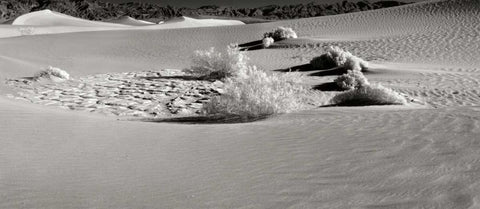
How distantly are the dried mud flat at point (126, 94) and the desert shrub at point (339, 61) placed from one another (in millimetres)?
4845

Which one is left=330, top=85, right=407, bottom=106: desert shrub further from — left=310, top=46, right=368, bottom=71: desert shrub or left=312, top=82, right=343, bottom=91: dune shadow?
left=310, top=46, right=368, bottom=71: desert shrub

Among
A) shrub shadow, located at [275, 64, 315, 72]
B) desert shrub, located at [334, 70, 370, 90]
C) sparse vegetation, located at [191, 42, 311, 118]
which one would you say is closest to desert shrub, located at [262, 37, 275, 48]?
shrub shadow, located at [275, 64, 315, 72]

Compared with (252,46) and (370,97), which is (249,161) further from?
(252,46)

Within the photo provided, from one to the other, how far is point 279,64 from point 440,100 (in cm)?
922

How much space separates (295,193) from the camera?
11.0 ft

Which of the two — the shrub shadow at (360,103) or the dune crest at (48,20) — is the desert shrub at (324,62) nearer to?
the shrub shadow at (360,103)

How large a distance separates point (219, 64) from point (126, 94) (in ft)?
12.6

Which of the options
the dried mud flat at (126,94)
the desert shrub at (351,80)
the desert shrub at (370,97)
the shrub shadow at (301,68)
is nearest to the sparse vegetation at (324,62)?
the shrub shadow at (301,68)

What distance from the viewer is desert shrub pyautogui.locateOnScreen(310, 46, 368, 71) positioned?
53.5 ft

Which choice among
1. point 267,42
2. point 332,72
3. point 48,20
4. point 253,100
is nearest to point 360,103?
point 253,100

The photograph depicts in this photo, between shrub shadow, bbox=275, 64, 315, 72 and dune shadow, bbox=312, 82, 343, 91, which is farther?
shrub shadow, bbox=275, 64, 315, 72

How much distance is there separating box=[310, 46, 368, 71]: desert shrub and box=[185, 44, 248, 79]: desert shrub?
12.0ft

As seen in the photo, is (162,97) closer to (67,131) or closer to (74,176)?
(67,131)

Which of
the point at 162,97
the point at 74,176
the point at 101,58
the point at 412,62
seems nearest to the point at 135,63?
the point at 101,58
